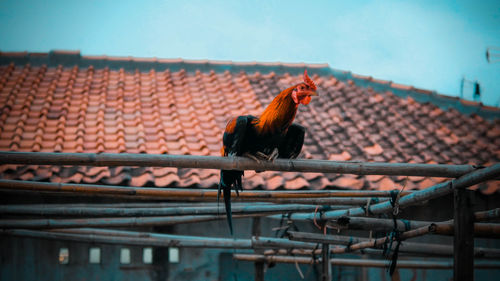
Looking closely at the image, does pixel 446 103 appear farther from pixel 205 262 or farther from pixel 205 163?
pixel 205 163

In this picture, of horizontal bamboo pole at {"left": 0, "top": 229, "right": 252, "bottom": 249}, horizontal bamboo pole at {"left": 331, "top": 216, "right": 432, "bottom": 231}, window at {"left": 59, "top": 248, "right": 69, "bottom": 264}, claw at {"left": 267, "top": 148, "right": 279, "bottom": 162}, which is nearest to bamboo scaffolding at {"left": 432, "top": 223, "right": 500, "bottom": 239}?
horizontal bamboo pole at {"left": 331, "top": 216, "right": 432, "bottom": 231}

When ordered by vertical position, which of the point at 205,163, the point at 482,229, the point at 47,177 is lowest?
the point at 47,177

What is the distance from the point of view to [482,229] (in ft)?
10.8

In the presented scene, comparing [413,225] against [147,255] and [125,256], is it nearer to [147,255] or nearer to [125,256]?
[147,255]

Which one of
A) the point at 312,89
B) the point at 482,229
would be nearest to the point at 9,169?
the point at 312,89

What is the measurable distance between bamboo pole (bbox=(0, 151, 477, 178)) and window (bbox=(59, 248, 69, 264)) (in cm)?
361

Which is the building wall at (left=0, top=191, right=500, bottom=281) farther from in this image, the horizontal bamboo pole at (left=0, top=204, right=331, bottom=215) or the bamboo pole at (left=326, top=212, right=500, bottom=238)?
the bamboo pole at (left=326, top=212, right=500, bottom=238)

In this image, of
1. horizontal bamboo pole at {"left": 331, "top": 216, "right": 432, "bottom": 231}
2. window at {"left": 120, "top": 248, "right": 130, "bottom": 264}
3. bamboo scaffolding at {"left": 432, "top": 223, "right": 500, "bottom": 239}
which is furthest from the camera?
window at {"left": 120, "top": 248, "right": 130, "bottom": 264}

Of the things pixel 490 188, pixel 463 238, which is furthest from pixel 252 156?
pixel 490 188

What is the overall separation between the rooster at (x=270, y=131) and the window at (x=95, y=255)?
10.7ft

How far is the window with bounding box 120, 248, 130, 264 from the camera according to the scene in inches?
259

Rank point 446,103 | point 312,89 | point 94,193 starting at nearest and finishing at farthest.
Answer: point 312,89 < point 94,193 < point 446,103

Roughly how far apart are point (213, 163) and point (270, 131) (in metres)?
0.54

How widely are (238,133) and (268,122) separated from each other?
20 cm
